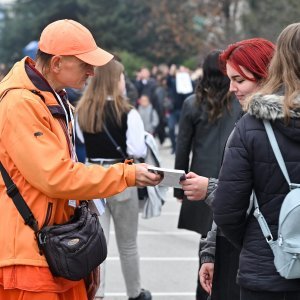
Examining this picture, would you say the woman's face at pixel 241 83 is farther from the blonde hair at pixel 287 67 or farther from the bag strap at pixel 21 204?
the bag strap at pixel 21 204

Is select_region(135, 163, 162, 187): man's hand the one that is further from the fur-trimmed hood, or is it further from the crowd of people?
the fur-trimmed hood

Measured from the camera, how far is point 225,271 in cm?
396

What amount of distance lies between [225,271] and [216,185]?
0.44 m

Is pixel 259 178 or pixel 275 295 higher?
pixel 259 178

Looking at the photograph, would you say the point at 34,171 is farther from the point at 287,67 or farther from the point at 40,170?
the point at 287,67

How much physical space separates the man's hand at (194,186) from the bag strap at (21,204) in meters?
0.80

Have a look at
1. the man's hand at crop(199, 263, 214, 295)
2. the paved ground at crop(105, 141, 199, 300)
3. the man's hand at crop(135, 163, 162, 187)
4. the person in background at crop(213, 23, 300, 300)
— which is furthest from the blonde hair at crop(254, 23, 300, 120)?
the paved ground at crop(105, 141, 199, 300)

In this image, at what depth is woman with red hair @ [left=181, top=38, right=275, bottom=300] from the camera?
3.95 meters

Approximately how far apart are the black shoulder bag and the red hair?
1102 mm

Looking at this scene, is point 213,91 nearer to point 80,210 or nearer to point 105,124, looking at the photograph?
point 105,124

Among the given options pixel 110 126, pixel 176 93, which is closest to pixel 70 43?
pixel 110 126

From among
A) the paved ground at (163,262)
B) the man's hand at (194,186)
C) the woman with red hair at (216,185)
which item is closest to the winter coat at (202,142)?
the paved ground at (163,262)

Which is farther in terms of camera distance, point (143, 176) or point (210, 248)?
point (210, 248)

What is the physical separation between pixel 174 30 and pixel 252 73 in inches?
1664
